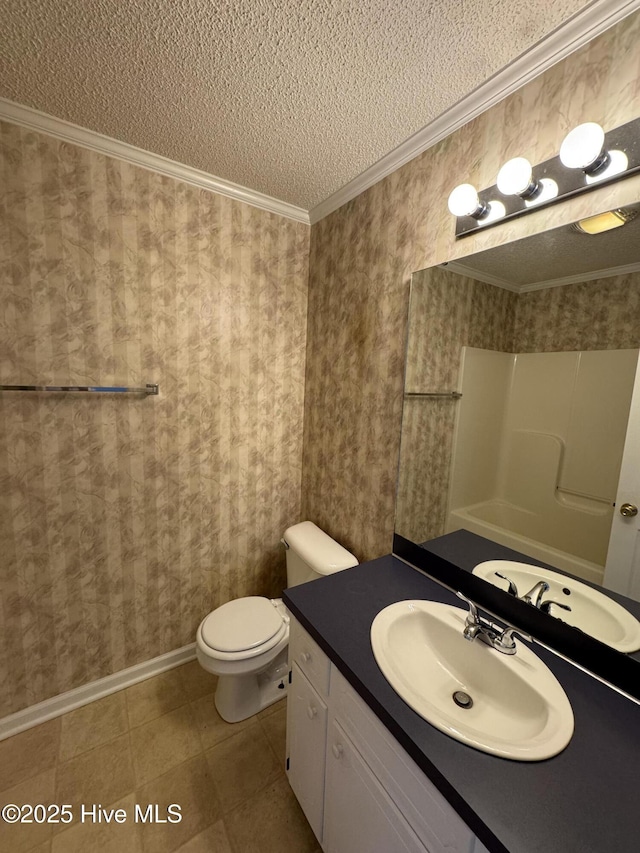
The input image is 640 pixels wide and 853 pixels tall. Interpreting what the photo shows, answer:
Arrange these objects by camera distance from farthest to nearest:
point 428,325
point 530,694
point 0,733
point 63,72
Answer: point 0,733
point 428,325
point 63,72
point 530,694

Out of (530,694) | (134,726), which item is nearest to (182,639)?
(134,726)

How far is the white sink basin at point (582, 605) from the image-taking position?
0.83 metres

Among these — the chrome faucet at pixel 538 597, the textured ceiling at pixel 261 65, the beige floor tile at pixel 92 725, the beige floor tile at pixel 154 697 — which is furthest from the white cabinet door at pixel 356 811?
the textured ceiling at pixel 261 65

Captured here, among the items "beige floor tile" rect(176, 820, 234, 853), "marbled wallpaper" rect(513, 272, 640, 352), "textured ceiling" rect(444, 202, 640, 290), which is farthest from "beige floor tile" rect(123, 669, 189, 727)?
"textured ceiling" rect(444, 202, 640, 290)

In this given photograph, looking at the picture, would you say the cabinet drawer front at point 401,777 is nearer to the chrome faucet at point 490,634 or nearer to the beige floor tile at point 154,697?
the chrome faucet at point 490,634

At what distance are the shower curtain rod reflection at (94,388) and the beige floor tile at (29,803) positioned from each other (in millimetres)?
1457

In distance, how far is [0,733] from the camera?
139cm

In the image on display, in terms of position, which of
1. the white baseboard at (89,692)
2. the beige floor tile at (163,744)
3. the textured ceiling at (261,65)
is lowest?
the beige floor tile at (163,744)

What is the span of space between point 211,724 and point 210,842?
0.40 meters

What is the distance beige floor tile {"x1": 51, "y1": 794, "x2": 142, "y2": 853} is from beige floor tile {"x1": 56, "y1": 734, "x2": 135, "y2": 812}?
0.21ft

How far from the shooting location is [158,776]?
4.22ft

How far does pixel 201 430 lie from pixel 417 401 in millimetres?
1036

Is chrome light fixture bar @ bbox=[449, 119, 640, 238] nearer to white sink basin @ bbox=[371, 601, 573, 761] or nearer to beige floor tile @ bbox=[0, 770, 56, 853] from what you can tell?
white sink basin @ bbox=[371, 601, 573, 761]

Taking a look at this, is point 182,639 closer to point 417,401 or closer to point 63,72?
point 417,401
